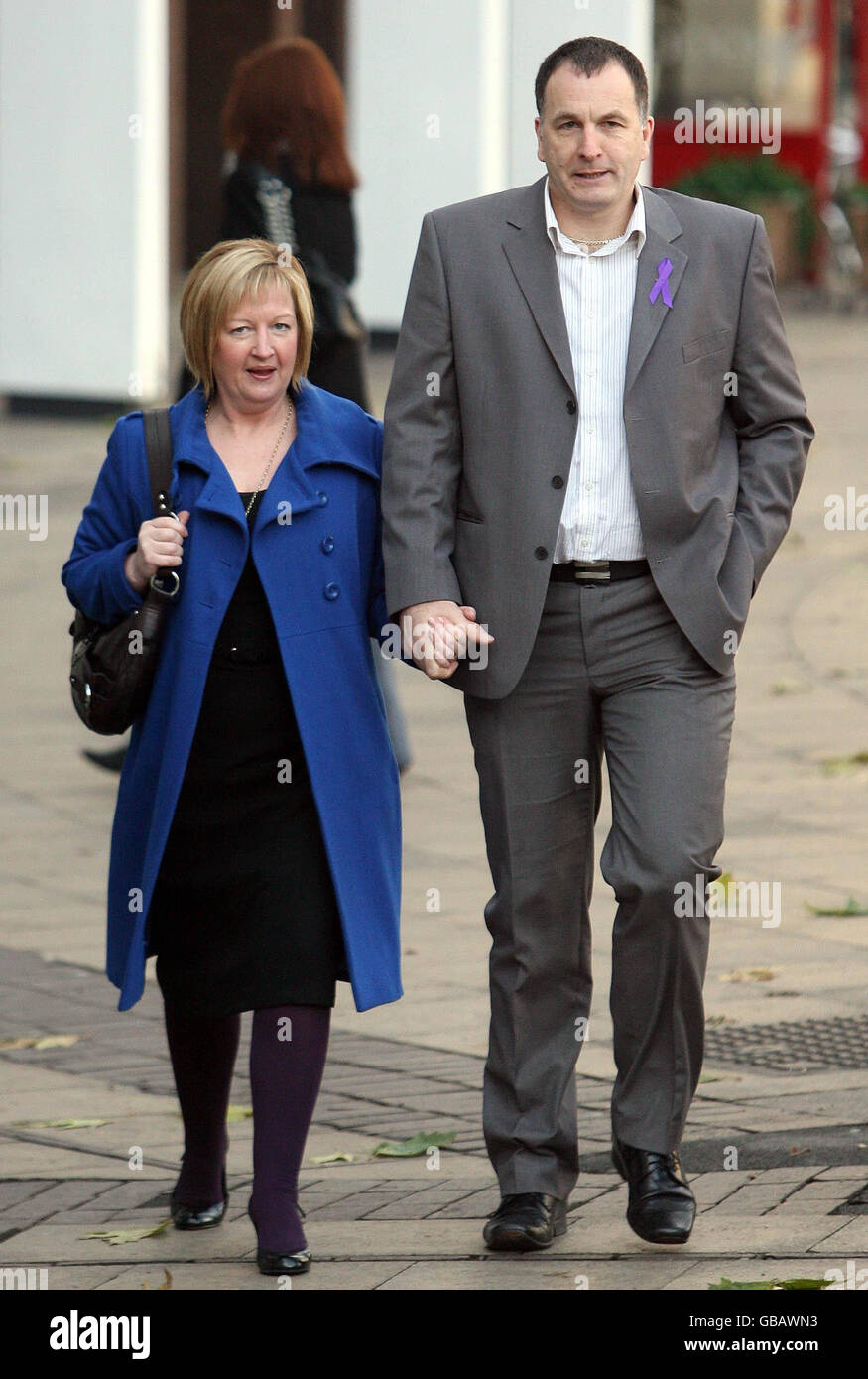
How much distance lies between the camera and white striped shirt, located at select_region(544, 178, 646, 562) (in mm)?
4191

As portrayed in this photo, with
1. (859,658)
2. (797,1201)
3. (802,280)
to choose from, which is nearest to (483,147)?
(802,280)

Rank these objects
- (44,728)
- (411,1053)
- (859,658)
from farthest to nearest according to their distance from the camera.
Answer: (859,658)
(44,728)
(411,1053)

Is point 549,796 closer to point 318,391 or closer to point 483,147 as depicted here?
point 318,391

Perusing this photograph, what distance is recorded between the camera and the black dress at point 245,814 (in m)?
4.21

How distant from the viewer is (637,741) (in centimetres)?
418

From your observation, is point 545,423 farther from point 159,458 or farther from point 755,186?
point 755,186

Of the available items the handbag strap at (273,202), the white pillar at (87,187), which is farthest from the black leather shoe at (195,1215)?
the white pillar at (87,187)

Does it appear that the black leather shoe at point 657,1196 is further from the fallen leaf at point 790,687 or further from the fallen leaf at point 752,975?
the fallen leaf at point 790,687

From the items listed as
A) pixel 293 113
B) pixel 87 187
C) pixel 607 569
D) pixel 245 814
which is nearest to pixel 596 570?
pixel 607 569

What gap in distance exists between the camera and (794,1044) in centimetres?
556

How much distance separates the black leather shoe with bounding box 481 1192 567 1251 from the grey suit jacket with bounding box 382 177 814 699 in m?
0.92

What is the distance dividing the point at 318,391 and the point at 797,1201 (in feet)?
5.76

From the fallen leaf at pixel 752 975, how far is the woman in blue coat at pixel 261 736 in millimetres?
2009

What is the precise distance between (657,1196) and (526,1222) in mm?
239
